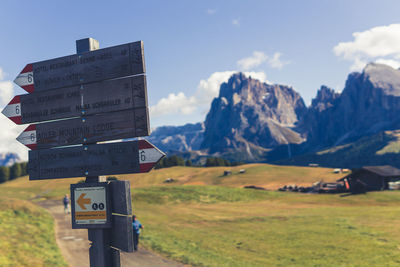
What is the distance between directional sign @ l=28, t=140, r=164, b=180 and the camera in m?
6.19

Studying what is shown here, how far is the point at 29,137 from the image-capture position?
6.81 m

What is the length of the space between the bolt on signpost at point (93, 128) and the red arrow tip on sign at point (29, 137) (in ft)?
0.07

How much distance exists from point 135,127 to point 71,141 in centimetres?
148

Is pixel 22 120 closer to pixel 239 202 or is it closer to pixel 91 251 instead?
pixel 91 251

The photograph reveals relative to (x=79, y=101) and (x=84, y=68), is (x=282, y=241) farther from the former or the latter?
(x=84, y=68)

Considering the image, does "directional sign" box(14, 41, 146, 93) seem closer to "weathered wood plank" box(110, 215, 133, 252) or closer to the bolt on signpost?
the bolt on signpost

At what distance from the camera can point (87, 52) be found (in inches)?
262

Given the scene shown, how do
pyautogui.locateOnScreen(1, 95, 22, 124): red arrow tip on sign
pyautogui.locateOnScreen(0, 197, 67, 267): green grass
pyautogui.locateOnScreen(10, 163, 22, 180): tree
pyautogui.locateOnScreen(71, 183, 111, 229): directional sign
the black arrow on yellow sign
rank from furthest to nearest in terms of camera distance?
pyautogui.locateOnScreen(10, 163, 22, 180): tree
pyautogui.locateOnScreen(0, 197, 67, 267): green grass
pyautogui.locateOnScreen(1, 95, 22, 124): red arrow tip on sign
the black arrow on yellow sign
pyautogui.locateOnScreen(71, 183, 111, 229): directional sign

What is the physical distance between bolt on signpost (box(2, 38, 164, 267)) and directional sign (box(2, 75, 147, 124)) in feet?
0.06

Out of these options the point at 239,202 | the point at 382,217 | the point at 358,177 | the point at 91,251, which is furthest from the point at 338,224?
the point at 358,177

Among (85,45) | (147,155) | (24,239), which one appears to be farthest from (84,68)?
(24,239)

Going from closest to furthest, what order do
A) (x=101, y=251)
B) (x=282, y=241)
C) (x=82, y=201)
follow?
(x=101, y=251)
(x=82, y=201)
(x=282, y=241)

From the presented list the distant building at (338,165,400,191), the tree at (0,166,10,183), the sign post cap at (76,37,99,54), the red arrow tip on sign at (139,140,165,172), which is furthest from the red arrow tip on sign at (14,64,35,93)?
the tree at (0,166,10,183)

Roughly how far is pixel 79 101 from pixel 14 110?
1587 millimetres
